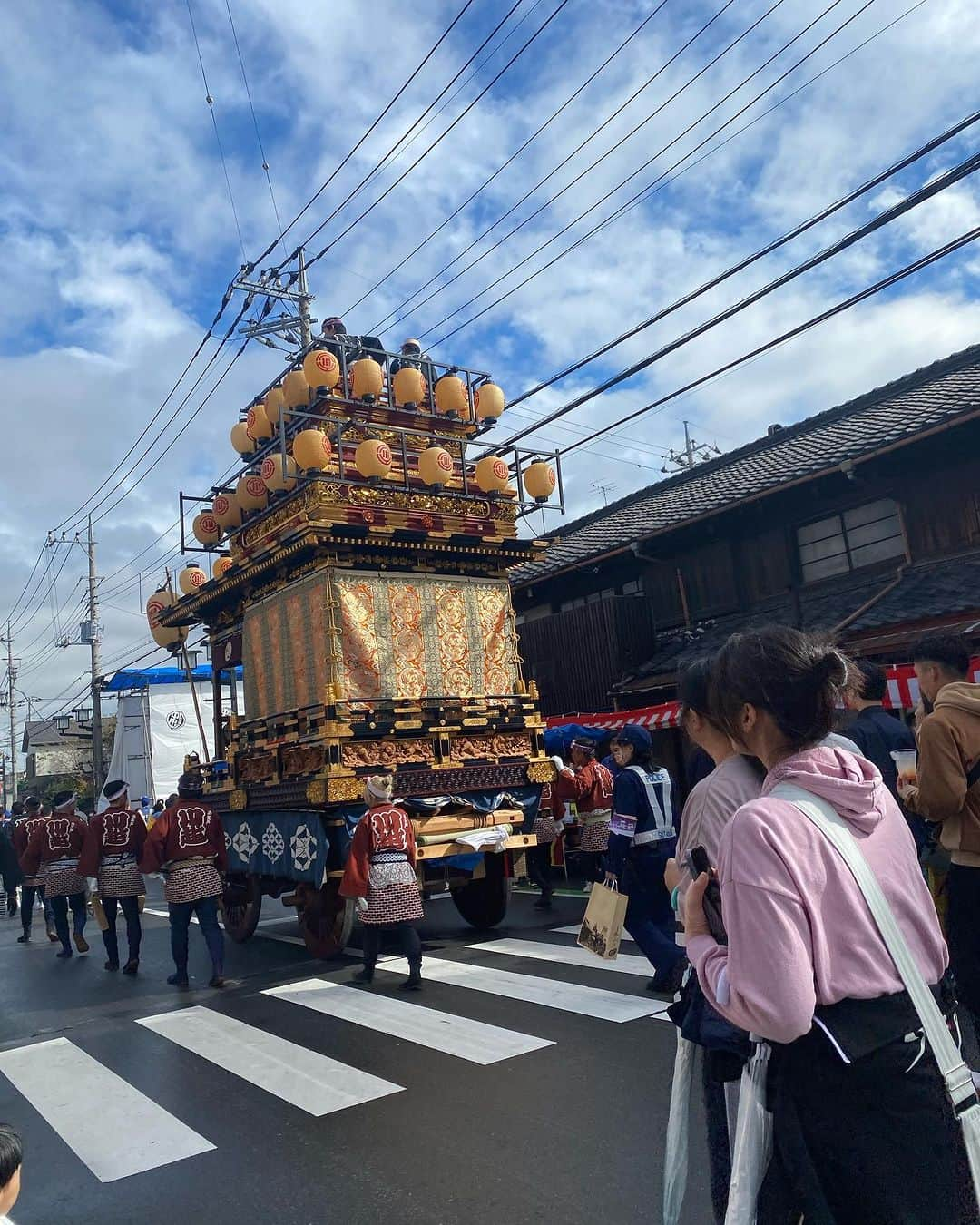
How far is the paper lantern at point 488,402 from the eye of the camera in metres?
11.6

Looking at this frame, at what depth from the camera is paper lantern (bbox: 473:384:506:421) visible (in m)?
11.6

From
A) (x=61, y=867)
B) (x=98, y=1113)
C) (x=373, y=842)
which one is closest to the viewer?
(x=98, y=1113)

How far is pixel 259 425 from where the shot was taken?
11.4 m

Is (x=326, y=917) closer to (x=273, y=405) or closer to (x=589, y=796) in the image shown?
(x=589, y=796)

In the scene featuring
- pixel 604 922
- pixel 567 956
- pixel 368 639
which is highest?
pixel 368 639

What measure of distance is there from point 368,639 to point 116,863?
139 inches

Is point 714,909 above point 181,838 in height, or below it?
above

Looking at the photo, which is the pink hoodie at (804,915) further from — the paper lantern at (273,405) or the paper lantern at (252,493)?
the paper lantern at (273,405)

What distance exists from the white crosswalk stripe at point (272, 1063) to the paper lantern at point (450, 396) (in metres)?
7.57

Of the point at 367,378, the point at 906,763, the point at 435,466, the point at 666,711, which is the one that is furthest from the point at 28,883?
the point at 906,763

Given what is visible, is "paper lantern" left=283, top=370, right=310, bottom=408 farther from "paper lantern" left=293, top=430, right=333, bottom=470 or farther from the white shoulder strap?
the white shoulder strap

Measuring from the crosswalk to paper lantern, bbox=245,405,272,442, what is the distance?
6.74m

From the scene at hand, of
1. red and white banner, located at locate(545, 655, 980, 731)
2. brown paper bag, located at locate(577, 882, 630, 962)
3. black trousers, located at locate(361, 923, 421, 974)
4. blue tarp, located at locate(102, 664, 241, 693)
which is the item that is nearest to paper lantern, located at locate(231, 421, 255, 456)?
red and white banner, located at locate(545, 655, 980, 731)

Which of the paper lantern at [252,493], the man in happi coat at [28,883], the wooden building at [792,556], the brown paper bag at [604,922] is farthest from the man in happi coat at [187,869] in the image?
the wooden building at [792,556]
